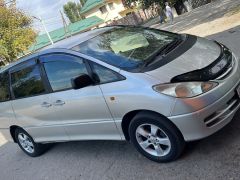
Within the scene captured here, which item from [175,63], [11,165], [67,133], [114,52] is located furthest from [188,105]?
[11,165]

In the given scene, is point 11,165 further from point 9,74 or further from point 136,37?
point 136,37

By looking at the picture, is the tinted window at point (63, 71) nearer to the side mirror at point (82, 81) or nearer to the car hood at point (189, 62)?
the side mirror at point (82, 81)

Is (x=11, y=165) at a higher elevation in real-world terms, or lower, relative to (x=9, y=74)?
Result: lower

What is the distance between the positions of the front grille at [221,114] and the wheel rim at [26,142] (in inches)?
153

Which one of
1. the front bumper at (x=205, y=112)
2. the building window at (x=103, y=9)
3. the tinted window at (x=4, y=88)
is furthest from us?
the building window at (x=103, y=9)

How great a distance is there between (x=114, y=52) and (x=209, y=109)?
1.60 meters

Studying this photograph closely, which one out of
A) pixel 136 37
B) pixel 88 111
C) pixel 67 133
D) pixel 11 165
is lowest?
pixel 11 165

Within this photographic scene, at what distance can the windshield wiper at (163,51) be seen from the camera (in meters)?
5.05

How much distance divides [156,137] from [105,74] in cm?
103

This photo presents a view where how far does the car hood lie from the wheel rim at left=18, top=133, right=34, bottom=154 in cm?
351

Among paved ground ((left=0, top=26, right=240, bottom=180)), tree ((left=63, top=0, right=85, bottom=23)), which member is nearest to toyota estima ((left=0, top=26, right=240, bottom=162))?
paved ground ((left=0, top=26, right=240, bottom=180))

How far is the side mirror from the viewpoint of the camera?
17.0 feet

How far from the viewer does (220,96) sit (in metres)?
4.55

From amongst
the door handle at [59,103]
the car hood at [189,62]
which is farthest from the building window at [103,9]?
the car hood at [189,62]
